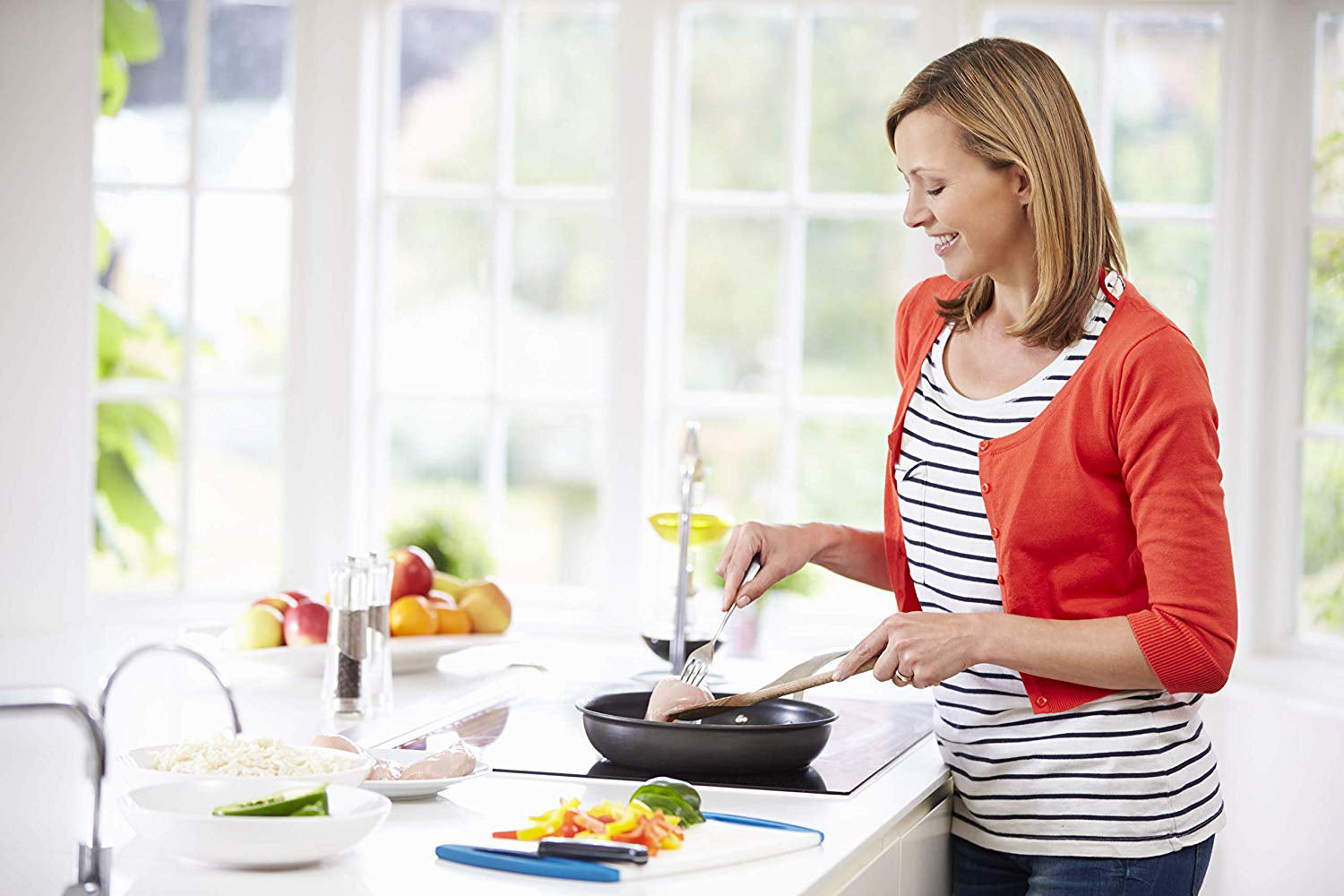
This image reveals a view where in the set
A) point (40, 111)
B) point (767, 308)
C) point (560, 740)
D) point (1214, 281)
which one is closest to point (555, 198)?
point (40, 111)

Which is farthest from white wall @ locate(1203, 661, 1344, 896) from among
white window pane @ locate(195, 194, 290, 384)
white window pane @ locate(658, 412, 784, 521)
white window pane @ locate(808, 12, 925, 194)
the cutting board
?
white window pane @ locate(808, 12, 925, 194)

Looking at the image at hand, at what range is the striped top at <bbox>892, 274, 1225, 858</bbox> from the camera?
1.54m

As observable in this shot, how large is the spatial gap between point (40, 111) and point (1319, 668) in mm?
2868

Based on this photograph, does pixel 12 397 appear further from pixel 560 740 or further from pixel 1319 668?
pixel 1319 668

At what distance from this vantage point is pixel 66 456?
3072mm

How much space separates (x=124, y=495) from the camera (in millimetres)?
3830

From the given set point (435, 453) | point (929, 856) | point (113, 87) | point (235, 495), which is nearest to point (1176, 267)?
point (929, 856)

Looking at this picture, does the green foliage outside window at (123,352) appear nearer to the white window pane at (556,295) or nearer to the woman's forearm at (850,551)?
the woman's forearm at (850,551)

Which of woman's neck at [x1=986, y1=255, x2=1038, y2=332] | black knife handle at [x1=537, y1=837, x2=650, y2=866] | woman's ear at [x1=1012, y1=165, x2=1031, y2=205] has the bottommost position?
black knife handle at [x1=537, y1=837, x2=650, y2=866]

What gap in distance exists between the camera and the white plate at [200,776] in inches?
49.9

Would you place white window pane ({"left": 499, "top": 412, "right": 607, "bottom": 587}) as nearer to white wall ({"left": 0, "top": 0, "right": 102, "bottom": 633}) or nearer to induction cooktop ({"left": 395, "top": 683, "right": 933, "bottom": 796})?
white wall ({"left": 0, "top": 0, "right": 102, "bottom": 633})

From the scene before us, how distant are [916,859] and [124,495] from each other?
2.84 meters

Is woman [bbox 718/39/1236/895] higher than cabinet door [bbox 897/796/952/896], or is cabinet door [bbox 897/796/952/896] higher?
woman [bbox 718/39/1236/895]

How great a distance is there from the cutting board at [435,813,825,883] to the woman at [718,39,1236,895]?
192 mm
